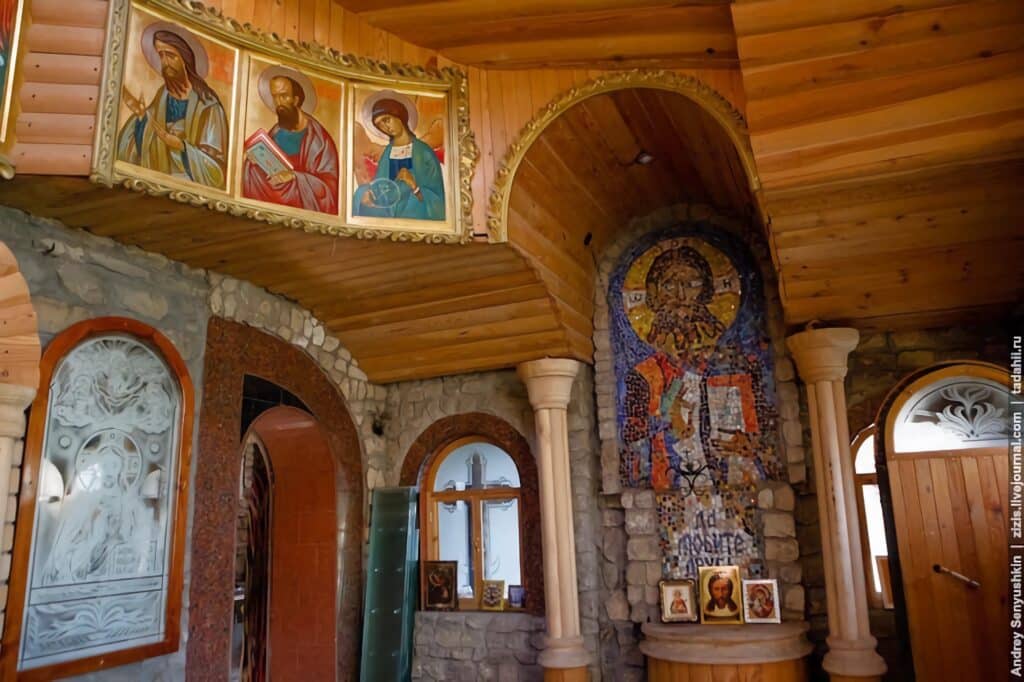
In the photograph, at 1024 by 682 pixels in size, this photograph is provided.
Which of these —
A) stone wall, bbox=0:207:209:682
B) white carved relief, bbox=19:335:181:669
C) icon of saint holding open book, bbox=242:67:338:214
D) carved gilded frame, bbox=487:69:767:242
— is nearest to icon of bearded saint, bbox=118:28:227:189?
icon of saint holding open book, bbox=242:67:338:214

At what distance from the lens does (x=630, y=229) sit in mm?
5863

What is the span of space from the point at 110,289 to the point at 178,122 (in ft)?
3.29

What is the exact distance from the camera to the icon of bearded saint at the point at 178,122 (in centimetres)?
349

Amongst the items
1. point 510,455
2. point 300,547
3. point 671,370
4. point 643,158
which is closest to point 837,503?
point 671,370

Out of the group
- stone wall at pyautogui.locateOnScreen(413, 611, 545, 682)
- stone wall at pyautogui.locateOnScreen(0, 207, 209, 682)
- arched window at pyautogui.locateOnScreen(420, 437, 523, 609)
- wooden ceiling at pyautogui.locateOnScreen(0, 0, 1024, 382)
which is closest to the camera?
wooden ceiling at pyautogui.locateOnScreen(0, 0, 1024, 382)

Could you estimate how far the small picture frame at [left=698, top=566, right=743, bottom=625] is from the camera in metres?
4.93

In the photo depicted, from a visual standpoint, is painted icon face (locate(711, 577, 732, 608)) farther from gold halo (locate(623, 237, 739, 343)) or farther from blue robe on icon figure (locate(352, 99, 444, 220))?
blue robe on icon figure (locate(352, 99, 444, 220))

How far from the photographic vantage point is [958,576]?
405 cm

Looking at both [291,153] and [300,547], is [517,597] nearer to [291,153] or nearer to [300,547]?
[300,547]

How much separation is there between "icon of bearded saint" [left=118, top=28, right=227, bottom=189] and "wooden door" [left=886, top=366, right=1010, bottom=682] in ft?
13.2

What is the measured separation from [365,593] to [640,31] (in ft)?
13.4

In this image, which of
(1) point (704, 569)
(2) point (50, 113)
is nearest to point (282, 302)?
(2) point (50, 113)

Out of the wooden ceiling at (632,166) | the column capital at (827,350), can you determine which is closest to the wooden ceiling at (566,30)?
the wooden ceiling at (632,166)

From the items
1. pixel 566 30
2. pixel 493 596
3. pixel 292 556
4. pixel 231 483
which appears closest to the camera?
pixel 566 30
